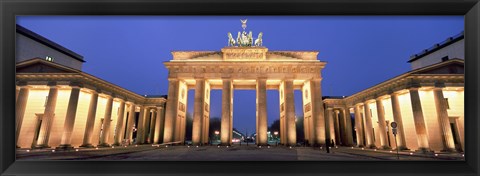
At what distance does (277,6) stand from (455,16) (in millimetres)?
5476

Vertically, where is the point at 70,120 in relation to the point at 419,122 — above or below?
above

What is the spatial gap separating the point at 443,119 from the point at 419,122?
7.19 ft

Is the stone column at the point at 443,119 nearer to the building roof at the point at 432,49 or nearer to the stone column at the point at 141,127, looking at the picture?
the building roof at the point at 432,49

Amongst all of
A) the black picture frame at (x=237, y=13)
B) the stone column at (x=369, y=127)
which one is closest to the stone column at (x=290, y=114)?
the stone column at (x=369, y=127)

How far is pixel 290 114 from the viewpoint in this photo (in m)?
38.0

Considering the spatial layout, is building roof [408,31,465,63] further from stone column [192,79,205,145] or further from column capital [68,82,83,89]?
column capital [68,82,83,89]

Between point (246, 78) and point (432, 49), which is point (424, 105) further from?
point (246, 78)

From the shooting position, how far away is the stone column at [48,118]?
2684 centimetres

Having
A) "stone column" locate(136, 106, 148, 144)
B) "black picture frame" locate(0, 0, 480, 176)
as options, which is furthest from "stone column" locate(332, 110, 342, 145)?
"black picture frame" locate(0, 0, 480, 176)

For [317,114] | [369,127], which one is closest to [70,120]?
[317,114]

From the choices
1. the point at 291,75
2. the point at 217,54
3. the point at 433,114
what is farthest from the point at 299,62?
the point at 433,114

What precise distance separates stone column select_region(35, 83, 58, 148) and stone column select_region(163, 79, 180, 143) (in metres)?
14.4

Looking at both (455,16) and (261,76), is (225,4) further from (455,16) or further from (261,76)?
(261,76)

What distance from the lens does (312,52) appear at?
1597 inches
